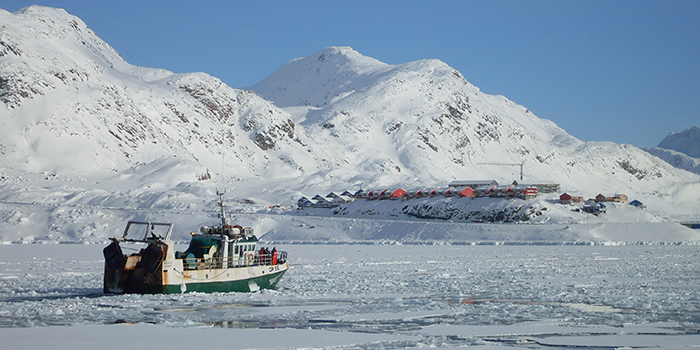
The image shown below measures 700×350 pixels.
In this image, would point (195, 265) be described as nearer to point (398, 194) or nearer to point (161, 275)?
point (161, 275)

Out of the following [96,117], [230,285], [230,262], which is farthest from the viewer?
[96,117]

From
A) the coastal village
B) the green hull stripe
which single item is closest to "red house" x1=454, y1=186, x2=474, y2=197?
the coastal village

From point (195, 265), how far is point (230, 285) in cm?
182

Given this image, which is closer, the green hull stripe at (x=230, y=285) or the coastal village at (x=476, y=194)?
the green hull stripe at (x=230, y=285)

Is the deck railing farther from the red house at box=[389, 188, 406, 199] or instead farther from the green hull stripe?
the red house at box=[389, 188, 406, 199]

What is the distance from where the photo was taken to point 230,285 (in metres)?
30.2

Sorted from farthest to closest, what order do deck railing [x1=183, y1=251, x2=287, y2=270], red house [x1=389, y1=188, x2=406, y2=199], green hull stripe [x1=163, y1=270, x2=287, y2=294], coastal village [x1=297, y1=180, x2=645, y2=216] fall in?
1. red house [x1=389, y1=188, x2=406, y2=199]
2. coastal village [x1=297, y1=180, x2=645, y2=216]
3. deck railing [x1=183, y1=251, x2=287, y2=270]
4. green hull stripe [x1=163, y1=270, x2=287, y2=294]

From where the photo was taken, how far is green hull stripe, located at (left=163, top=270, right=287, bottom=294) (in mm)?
28250

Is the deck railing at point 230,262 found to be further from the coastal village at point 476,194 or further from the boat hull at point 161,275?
the coastal village at point 476,194

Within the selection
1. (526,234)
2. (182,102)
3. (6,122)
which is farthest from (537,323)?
(182,102)

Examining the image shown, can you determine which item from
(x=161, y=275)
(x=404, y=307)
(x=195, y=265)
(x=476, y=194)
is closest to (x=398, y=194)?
(x=476, y=194)

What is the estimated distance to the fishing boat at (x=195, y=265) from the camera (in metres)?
27.9

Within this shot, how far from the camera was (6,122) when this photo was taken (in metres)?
139

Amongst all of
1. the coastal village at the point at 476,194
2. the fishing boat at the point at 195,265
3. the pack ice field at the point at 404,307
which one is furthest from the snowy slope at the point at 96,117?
the fishing boat at the point at 195,265
